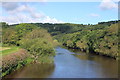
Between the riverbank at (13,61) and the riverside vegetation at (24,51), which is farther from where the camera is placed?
the riverside vegetation at (24,51)

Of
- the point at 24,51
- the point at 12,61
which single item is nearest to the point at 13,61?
the point at 12,61

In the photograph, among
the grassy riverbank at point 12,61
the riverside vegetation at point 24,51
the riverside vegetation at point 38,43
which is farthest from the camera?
the riverside vegetation at point 38,43

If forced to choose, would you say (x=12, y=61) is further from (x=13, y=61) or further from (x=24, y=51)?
(x=24, y=51)

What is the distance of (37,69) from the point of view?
24359mm

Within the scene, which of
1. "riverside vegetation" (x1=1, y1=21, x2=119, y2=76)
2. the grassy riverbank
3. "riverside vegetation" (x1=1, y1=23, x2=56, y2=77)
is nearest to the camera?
the grassy riverbank

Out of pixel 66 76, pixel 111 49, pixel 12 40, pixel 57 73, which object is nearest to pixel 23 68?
pixel 57 73

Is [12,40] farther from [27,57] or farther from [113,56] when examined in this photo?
[113,56]

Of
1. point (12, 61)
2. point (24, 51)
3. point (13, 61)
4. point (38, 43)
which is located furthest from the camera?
point (38, 43)

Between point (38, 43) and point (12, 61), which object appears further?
point (38, 43)

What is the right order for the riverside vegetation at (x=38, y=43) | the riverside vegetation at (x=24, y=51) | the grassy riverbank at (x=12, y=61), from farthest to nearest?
the riverside vegetation at (x=38, y=43), the riverside vegetation at (x=24, y=51), the grassy riverbank at (x=12, y=61)

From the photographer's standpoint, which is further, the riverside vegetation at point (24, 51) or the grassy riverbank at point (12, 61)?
the riverside vegetation at point (24, 51)

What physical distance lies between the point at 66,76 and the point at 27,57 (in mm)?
9781

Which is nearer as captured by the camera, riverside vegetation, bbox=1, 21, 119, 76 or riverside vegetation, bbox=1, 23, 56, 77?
riverside vegetation, bbox=1, 23, 56, 77

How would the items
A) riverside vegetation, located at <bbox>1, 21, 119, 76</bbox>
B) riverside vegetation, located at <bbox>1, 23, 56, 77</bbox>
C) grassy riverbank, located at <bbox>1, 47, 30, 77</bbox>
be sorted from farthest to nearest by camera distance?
riverside vegetation, located at <bbox>1, 21, 119, 76</bbox>
riverside vegetation, located at <bbox>1, 23, 56, 77</bbox>
grassy riverbank, located at <bbox>1, 47, 30, 77</bbox>
